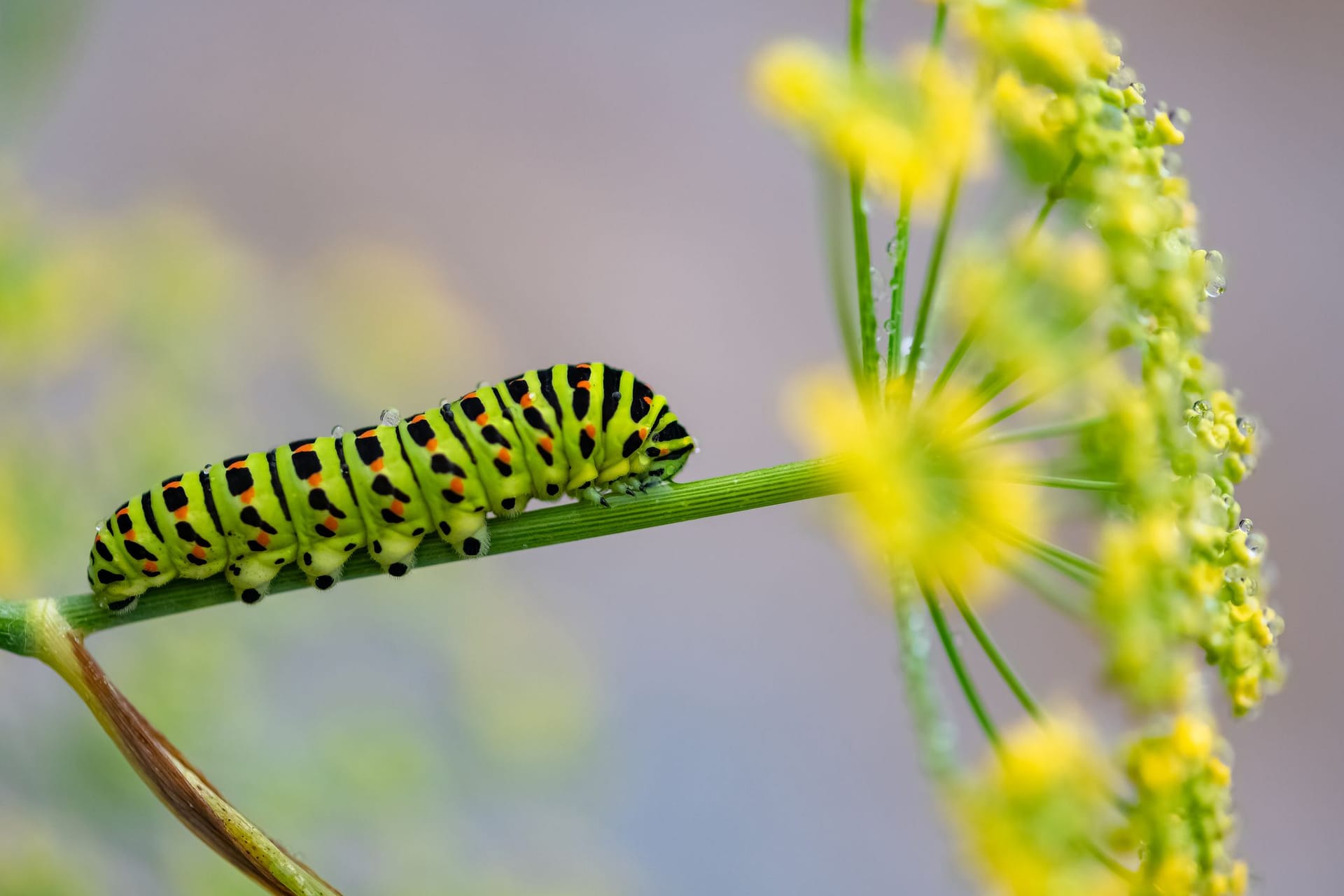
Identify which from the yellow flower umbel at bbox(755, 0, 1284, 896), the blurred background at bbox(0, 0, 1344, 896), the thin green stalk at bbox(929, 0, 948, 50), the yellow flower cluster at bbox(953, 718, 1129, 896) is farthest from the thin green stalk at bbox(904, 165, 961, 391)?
the blurred background at bbox(0, 0, 1344, 896)

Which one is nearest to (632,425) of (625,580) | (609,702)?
(609,702)

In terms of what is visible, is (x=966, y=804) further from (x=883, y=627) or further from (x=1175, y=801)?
(x=883, y=627)

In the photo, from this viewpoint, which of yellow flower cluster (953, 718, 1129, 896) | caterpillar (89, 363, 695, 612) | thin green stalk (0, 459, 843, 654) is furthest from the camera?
caterpillar (89, 363, 695, 612)

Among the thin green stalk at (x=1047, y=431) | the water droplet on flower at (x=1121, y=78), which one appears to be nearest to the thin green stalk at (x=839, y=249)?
the thin green stalk at (x=1047, y=431)

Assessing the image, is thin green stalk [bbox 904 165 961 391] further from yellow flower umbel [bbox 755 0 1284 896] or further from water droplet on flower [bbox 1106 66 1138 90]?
water droplet on flower [bbox 1106 66 1138 90]

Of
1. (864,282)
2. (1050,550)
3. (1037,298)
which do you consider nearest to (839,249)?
(864,282)

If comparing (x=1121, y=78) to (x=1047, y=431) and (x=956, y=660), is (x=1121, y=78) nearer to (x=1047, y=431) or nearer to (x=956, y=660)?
(x=1047, y=431)

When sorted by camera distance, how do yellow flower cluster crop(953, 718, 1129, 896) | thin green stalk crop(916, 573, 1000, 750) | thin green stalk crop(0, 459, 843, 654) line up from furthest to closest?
thin green stalk crop(0, 459, 843, 654) < thin green stalk crop(916, 573, 1000, 750) < yellow flower cluster crop(953, 718, 1129, 896)
